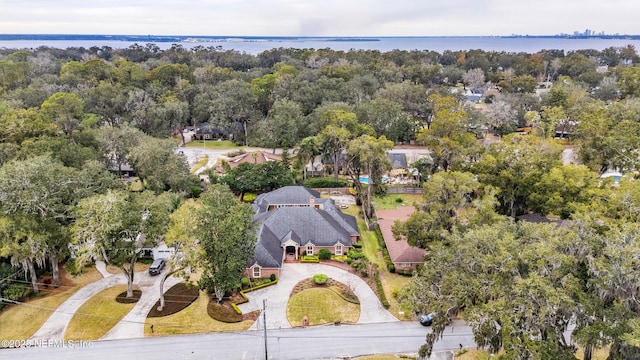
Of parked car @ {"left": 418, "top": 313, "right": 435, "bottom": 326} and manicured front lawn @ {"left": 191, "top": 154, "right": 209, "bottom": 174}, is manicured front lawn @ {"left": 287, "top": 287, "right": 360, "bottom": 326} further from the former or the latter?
manicured front lawn @ {"left": 191, "top": 154, "right": 209, "bottom": 174}

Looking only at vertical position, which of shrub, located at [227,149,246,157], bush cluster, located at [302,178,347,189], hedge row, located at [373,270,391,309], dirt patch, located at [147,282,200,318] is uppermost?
shrub, located at [227,149,246,157]

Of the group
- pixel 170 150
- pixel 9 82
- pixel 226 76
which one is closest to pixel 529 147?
pixel 170 150

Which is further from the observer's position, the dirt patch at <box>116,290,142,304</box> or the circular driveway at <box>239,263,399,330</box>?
the dirt patch at <box>116,290,142,304</box>

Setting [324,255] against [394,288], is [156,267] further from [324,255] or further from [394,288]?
[394,288]

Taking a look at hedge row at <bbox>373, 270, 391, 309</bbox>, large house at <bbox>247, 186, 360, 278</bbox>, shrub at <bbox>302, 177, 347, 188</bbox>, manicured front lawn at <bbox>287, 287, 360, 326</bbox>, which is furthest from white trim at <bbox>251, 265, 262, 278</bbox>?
shrub at <bbox>302, 177, 347, 188</bbox>

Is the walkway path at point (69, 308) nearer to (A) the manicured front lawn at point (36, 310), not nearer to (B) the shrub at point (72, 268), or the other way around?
(A) the manicured front lawn at point (36, 310)

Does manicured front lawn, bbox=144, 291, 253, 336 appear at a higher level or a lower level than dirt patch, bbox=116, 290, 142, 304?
lower

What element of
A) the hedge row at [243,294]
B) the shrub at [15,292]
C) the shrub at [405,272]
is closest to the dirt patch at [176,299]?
the hedge row at [243,294]

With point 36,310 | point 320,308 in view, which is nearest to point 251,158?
point 320,308
